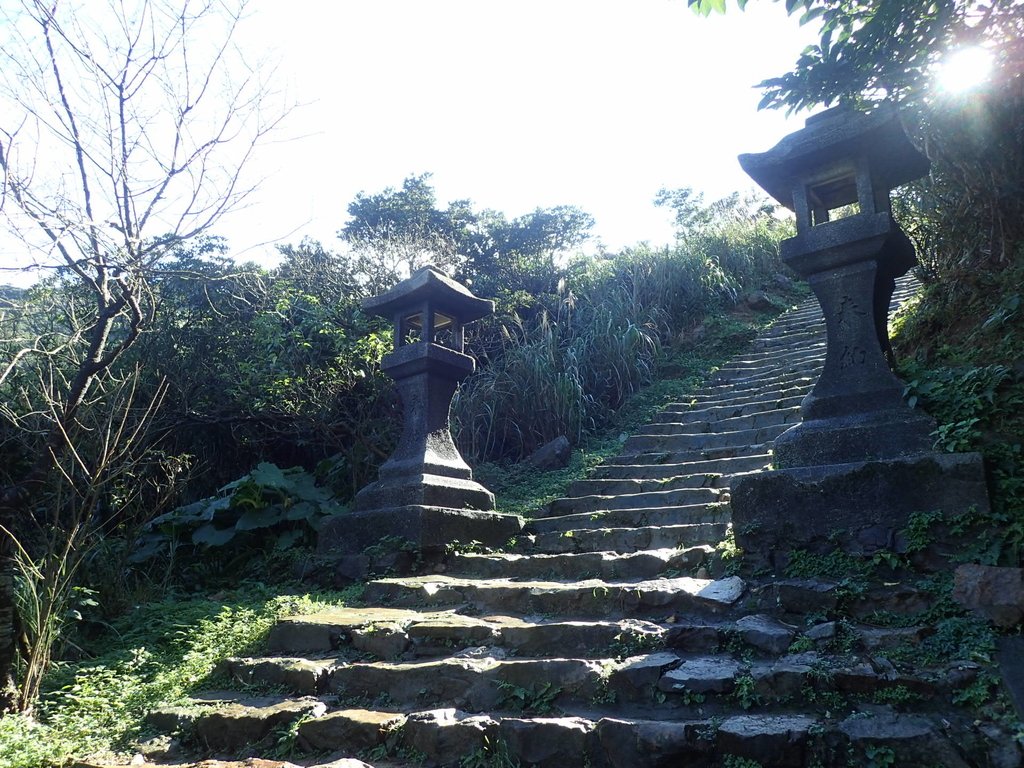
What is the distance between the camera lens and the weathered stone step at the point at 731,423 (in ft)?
21.5

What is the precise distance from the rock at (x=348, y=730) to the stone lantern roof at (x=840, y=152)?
3573mm

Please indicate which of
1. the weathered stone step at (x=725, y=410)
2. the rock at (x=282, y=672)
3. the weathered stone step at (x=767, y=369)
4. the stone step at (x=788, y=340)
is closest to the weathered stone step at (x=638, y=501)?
the weathered stone step at (x=725, y=410)

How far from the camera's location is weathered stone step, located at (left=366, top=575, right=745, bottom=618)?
360 cm

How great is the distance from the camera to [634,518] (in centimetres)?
527

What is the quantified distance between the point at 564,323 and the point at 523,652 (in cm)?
702

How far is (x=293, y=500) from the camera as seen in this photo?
6.40 meters

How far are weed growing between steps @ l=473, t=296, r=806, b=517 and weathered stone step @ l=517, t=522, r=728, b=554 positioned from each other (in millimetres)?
835

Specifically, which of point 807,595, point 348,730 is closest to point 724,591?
point 807,595

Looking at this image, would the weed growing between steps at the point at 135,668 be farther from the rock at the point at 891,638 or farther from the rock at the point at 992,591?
the rock at the point at 992,591

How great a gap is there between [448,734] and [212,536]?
3718mm

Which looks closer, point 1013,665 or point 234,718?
point 1013,665

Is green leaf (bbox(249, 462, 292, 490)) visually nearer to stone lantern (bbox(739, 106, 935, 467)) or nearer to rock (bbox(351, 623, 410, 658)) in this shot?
rock (bbox(351, 623, 410, 658))

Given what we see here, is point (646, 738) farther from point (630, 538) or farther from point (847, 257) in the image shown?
point (847, 257)

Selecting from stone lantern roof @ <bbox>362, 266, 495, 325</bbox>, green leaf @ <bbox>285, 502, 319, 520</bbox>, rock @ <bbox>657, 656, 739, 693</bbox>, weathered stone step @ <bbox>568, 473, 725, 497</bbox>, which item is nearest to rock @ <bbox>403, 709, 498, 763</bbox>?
rock @ <bbox>657, 656, 739, 693</bbox>
